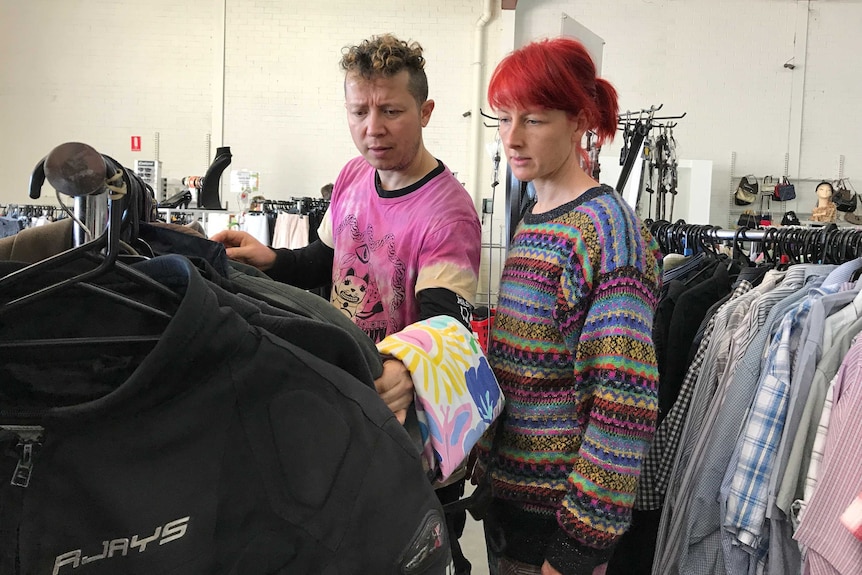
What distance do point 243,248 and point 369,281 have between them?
268 mm

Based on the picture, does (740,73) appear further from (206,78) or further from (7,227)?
(7,227)

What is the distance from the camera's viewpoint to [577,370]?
1169 millimetres

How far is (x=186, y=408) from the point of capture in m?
0.60

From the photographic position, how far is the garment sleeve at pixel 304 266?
1.47 m

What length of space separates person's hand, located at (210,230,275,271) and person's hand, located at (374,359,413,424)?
1.84ft

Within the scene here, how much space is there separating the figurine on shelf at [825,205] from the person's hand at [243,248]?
7.10 meters

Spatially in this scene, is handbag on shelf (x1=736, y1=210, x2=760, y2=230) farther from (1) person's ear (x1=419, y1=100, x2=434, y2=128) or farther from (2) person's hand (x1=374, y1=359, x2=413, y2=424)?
(2) person's hand (x1=374, y1=359, x2=413, y2=424)

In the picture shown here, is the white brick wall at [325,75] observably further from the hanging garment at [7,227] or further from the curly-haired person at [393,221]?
the curly-haired person at [393,221]

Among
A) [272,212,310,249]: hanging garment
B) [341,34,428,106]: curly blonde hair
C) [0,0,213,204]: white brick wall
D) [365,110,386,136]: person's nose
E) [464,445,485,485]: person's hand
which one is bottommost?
[464,445,485,485]: person's hand

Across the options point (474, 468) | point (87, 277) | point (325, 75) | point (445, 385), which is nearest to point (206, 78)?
point (325, 75)

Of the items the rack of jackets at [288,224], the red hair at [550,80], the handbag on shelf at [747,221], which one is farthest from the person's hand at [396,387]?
the handbag on shelf at [747,221]

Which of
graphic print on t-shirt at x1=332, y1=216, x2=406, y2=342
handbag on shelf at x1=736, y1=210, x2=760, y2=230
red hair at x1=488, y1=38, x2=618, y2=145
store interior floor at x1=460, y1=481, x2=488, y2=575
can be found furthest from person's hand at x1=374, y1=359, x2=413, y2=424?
handbag on shelf at x1=736, y1=210, x2=760, y2=230

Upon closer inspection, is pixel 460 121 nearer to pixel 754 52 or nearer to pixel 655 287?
pixel 754 52

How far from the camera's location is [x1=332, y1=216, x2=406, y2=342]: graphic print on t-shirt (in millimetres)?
1376
